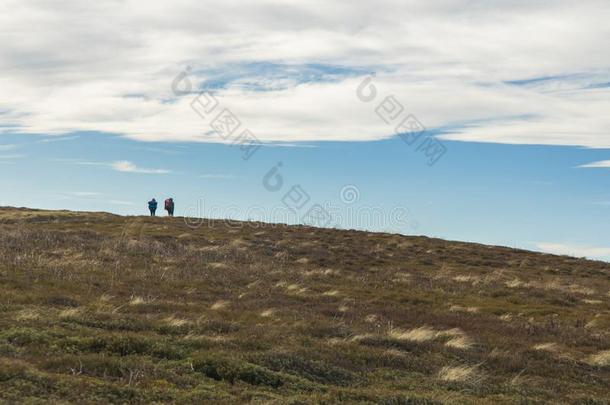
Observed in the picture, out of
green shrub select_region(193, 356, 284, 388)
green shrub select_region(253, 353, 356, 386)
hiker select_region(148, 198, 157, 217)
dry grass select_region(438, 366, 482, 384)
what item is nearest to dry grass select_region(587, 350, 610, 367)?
dry grass select_region(438, 366, 482, 384)

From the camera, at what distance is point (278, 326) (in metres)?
17.5

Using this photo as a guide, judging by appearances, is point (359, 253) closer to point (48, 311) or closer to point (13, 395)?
point (48, 311)

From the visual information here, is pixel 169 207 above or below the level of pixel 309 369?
above

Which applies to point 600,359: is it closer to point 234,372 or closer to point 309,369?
point 309,369

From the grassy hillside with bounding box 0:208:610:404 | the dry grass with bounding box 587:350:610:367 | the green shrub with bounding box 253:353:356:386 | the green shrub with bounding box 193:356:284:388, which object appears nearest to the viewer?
the grassy hillside with bounding box 0:208:610:404

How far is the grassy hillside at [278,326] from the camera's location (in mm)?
10719

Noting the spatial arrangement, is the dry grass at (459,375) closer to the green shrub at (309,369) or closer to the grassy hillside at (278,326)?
the grassy hillside at (278,326)

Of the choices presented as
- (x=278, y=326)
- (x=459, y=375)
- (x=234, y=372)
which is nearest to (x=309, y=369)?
(x=234, y=372)

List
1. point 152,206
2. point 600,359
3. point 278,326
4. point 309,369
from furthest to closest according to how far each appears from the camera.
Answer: point 152,206, point 278,326, point 600,359, point 309,369

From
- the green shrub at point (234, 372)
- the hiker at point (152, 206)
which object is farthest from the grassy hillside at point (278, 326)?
the hiker at point (152, 206)

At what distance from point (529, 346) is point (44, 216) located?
155 feet

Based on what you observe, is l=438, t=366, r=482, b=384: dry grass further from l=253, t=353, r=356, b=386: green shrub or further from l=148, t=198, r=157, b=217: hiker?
l=148, t=198, r=157, b=217: hiker

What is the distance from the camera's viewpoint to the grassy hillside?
1072 cm

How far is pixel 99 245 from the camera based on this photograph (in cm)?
3569
